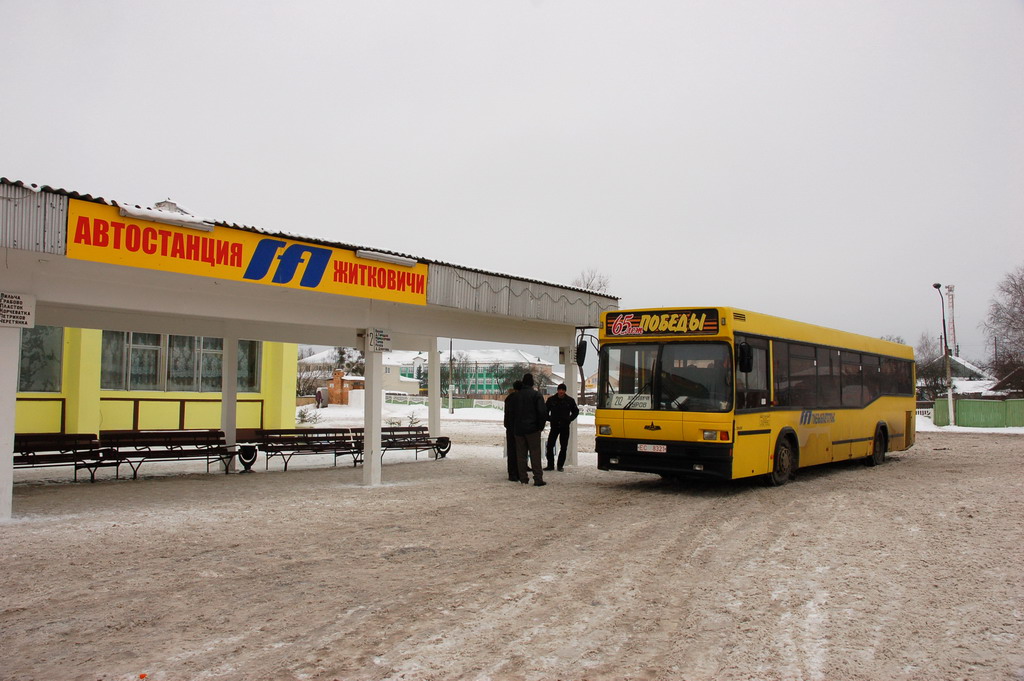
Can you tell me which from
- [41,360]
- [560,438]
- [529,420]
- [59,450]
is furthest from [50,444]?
[560,438]

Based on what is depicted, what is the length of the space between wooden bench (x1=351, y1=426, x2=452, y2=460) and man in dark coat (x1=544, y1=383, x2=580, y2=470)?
3.58 meters

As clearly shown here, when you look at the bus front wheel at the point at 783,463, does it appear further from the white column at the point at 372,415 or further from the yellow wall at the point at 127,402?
the yellow wall at the point at 127,402

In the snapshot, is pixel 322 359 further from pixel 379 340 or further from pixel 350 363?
pixel 379 340

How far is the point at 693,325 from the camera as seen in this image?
11758 millimetres

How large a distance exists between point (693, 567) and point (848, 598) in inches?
56.4

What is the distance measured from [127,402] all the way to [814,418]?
17667mm

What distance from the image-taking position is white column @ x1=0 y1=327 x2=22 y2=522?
8672 mm

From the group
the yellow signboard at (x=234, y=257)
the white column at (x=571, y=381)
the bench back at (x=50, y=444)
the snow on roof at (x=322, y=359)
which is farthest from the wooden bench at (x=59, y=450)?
the snow on roof at (x=322, y=359)

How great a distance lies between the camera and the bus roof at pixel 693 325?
11586 millimetres

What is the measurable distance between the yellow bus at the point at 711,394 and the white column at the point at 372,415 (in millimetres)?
3585

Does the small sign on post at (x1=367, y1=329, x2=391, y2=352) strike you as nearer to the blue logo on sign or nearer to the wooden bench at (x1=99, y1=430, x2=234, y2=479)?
the blue logo on sign

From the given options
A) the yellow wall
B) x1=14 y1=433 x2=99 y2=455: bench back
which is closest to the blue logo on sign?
x1=14 y1=433 x2=99 y2=455: bench back

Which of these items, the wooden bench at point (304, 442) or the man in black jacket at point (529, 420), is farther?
the wooden bench at point (304, 442)

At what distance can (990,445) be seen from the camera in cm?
2523
